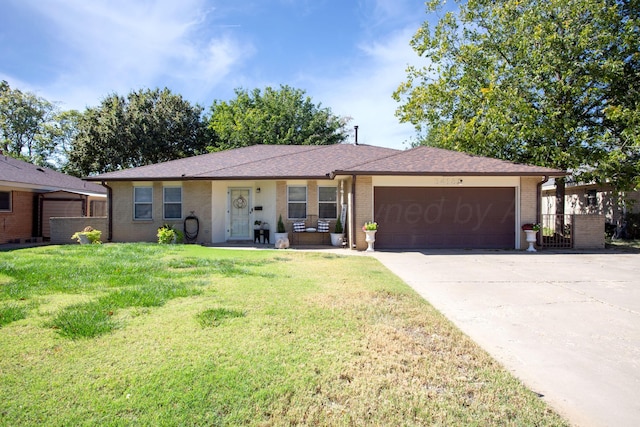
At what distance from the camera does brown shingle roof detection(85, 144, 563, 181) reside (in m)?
13.0

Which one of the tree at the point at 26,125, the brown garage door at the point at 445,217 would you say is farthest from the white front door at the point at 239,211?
the tree at the point at 26,125

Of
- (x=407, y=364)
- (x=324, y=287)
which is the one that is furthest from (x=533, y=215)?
(x=407, y=364)

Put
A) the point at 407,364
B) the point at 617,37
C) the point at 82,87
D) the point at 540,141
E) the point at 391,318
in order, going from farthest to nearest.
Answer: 1. the point at 82,87
2. the point at 540,141
3. the point at 617,37
4. the point at 391,318
5. the point at 407,364

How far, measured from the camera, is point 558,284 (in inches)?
295

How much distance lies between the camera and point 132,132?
89.6 ft

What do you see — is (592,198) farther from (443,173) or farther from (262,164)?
(262,164)

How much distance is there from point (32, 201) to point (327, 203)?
42.6ft

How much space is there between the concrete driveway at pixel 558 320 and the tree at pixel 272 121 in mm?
21366

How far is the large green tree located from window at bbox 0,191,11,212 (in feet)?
62.7

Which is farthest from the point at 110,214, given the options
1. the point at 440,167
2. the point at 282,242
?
the point at 440,167

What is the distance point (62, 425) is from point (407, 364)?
2.71 m

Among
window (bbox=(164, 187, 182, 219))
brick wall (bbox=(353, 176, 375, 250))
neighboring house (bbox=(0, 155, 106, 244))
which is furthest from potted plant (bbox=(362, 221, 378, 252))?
neighboring house (bbox=(0, 155, 106, 244))

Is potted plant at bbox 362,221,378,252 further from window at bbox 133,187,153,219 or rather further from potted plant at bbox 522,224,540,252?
window at bbox 133,187,153,219

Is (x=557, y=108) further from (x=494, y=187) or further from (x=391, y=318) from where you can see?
(x=391, y=318)
